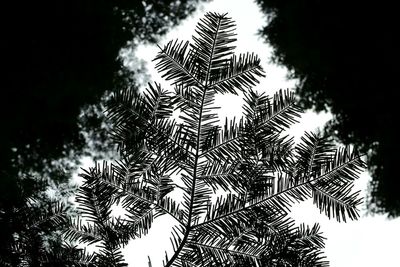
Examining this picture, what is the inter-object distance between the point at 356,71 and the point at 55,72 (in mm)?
4316

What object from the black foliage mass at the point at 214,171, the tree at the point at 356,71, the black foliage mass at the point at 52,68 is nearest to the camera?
the black foliage mass at the point at 214,171

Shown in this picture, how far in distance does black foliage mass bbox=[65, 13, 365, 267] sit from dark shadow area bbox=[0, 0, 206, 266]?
2.66 metres

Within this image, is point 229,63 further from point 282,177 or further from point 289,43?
point 289,43

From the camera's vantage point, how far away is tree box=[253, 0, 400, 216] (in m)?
4.94

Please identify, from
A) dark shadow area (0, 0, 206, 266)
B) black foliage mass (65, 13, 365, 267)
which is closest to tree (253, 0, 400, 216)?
dark shadow area (0, 0, 206, 266)

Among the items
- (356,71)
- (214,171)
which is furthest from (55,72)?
(356,71)

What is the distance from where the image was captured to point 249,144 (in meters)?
1.00

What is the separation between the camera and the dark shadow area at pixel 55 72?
14.0ft

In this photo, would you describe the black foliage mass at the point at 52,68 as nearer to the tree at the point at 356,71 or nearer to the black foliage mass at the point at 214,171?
the tree at the point at 356,71

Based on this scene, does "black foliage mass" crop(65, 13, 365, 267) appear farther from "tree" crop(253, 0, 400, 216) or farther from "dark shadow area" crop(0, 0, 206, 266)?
"tree" crop(253, 0, 400, 216)

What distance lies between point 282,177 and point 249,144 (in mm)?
130

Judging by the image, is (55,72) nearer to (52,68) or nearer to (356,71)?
(52,68)

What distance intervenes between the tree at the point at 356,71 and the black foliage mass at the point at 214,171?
14.0ft

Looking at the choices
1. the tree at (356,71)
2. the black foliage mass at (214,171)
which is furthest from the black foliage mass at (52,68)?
the black foliage mass at (214,171)
